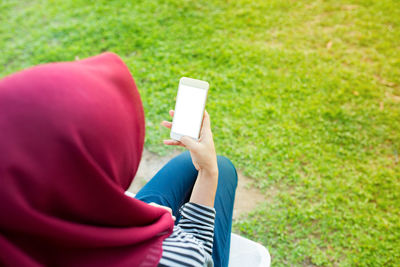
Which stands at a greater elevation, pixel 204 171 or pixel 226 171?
pixel 204 171

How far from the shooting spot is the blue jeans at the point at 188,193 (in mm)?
1483

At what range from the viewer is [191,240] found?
117 cm

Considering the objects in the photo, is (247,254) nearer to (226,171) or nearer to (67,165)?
(226,171)

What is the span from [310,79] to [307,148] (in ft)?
2.93

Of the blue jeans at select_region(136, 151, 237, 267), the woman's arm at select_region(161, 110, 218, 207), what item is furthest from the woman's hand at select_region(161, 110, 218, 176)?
the blue jeans at select_region(136, 151, 237, 267)

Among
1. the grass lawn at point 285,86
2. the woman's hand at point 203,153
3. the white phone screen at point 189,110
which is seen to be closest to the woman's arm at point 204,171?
the woman's hand at point 203,153

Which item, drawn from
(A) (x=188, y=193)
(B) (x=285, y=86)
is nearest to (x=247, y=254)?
(A) (x=188, y=193)

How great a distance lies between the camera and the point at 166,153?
2.73m

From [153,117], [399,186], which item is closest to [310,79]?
[399,186]

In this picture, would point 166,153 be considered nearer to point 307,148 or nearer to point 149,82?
point 149,82

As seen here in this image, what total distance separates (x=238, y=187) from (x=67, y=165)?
1.92m

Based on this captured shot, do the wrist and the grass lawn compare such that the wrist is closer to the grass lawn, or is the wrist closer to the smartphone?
the smartphone

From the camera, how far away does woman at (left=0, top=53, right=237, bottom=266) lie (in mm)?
688

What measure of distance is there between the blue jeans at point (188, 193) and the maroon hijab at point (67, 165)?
66 cm
